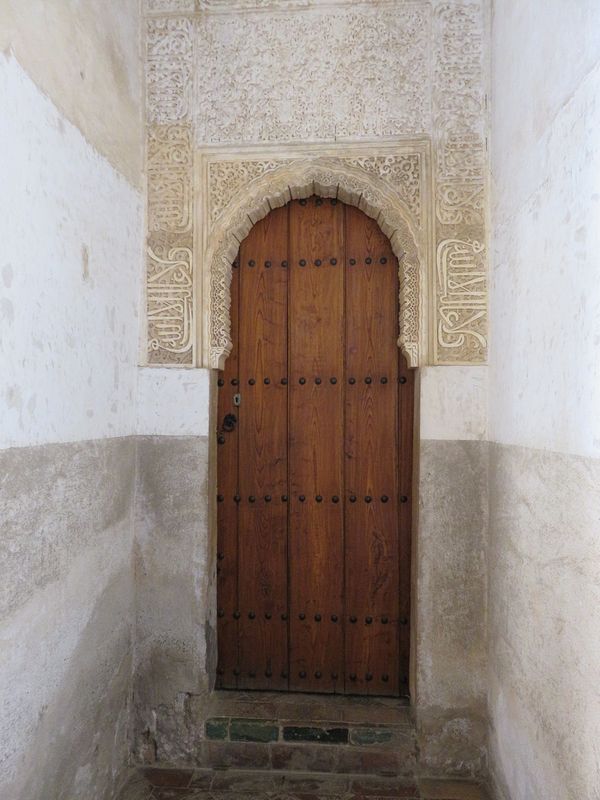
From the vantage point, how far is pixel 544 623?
159 cm

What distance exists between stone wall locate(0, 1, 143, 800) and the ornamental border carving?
295 mm

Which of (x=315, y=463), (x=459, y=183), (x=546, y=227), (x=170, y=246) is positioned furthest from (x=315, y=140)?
(x=315, y=463)

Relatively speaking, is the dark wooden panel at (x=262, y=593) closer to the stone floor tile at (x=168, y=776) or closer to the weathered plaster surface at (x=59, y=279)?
the stone floor tile at (x=168, y=776)

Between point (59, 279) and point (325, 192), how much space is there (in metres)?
1.19

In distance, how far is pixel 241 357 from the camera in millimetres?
2477

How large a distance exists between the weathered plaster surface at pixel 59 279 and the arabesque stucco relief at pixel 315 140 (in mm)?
250

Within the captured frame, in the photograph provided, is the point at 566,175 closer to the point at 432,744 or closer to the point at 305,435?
the point at 305,435

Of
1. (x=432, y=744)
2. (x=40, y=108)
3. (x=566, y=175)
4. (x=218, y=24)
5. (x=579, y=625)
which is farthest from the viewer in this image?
(x=218, y=24)

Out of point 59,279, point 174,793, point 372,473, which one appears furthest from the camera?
point 372,473

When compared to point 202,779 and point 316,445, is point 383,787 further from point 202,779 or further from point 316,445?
point 316,445

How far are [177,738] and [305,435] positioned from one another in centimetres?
130

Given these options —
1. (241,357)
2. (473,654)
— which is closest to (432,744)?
(473,654)

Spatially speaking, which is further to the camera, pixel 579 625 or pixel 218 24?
pixel 218 24

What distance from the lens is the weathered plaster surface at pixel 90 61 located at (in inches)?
60.5
